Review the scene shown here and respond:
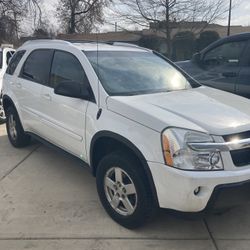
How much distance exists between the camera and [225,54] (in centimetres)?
640

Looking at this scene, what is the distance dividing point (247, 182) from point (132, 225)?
1.12 m

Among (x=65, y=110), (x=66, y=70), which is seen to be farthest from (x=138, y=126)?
(x=66, y=70)

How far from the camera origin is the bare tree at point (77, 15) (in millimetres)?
39812

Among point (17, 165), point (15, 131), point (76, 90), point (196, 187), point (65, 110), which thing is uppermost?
point (76, 90)

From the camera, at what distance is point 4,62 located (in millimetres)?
9703

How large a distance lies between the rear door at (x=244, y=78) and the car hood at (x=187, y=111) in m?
1.76

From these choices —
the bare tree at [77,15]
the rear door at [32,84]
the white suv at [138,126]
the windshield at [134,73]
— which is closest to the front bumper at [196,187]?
the white suv at [138,126]

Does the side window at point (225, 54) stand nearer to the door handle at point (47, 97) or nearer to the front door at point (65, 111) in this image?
the front door at point (65, 111)

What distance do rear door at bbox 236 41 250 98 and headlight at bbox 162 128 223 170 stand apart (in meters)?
3.02

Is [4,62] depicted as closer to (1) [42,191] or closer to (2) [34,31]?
(1) [42,191]

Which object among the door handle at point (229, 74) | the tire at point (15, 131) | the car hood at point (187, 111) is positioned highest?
the car hood at point (187, 111)

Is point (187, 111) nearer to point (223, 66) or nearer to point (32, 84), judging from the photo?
point (32, 84)

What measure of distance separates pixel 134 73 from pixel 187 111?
1103 millimetres

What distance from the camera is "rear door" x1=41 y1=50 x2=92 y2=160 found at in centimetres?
418
